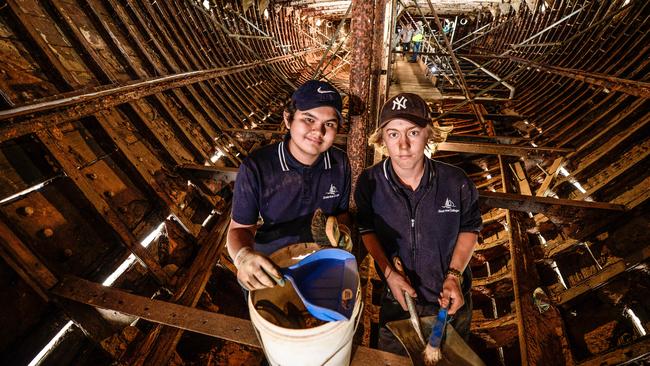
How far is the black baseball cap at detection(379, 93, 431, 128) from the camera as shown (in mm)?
1789

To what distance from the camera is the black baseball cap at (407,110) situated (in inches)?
70.4

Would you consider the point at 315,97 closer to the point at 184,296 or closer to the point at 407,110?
the point at 407,110

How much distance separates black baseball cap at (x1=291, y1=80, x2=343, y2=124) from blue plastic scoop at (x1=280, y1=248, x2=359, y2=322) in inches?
37.7

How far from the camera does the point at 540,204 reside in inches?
111

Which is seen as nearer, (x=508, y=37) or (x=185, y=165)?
(x=185, y=165)

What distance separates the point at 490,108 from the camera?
25.0 feet

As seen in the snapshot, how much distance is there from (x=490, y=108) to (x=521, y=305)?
6.79 m

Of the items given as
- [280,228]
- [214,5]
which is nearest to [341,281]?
[280,228]

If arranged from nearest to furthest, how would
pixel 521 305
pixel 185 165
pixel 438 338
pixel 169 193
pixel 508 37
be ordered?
1. pixel 438 338
2. pixel 521 305
3. pixel 169 193
4. pixel 185 165
5. pixel 508 37

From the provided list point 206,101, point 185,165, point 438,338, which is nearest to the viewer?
point 438,338

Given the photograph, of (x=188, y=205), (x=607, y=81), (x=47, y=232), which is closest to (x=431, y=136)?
(x=188, y=205)

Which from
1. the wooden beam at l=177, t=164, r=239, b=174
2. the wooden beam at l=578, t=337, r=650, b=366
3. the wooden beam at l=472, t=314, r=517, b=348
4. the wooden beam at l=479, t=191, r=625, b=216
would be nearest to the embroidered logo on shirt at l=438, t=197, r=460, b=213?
the wooden beam at l=479, t=191, r=625, b=216

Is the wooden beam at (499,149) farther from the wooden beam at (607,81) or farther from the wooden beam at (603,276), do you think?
the wooden beam at (603,276)

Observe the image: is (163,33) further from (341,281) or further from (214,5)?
(341,281)
